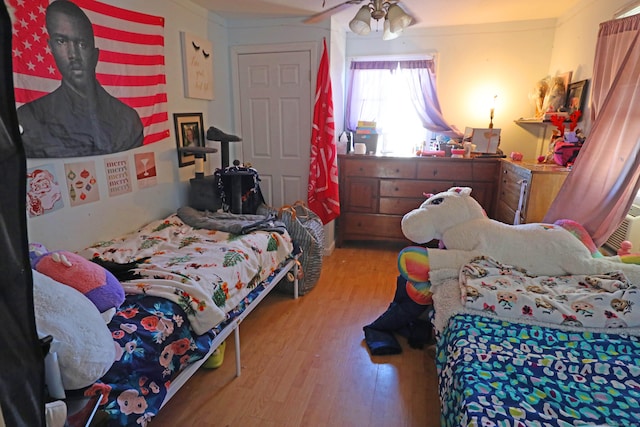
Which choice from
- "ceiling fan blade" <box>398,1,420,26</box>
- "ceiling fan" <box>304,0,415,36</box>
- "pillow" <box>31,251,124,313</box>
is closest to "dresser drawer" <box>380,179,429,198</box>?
"ceiling fan" <box>304,0,415,36</box>

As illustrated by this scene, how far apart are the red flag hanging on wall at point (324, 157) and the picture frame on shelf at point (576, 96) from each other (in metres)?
1.97

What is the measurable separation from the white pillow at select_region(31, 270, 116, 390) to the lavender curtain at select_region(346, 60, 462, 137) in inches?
133

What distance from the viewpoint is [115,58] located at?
2.29m

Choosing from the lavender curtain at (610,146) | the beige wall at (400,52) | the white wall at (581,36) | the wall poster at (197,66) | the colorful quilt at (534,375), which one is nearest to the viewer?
the colorful quilt at (534,375)

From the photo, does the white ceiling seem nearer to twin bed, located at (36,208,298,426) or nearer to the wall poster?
the wall poster

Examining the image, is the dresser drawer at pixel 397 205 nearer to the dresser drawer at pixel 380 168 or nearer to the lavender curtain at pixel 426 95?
the dresser drawer at pixel 380 168

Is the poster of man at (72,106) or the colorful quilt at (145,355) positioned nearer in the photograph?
the colorful quilt at (145,355)

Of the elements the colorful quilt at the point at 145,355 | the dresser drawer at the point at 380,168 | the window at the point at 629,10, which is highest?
the window at the point at 629,10

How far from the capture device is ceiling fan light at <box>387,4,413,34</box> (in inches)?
97.2

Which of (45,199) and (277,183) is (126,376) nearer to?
(45,199)

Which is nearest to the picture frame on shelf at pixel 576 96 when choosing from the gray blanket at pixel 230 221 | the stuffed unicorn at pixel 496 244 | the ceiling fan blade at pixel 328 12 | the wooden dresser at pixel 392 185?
the wooden dresser at pixel 392 185

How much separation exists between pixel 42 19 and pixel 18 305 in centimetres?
189

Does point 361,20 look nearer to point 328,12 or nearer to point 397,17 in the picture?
point 397,17

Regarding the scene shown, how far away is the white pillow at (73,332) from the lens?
1091 millimetres
